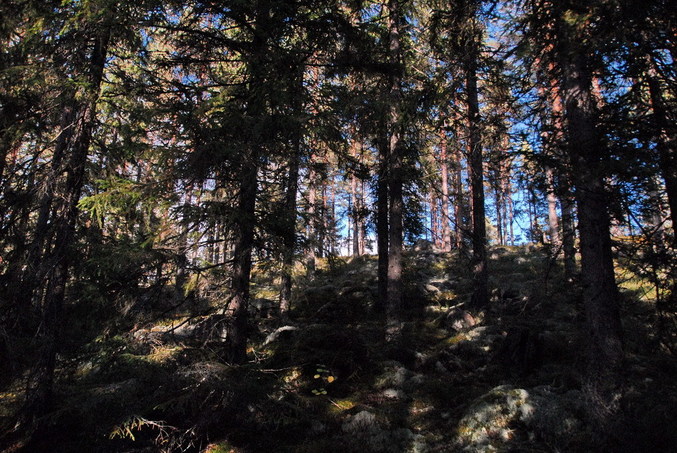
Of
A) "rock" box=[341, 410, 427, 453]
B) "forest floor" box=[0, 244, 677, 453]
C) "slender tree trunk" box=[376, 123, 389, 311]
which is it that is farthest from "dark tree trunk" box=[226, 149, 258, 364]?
"slender tree trunk" box=[376, 123, 389, 311]

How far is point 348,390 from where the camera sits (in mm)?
9320

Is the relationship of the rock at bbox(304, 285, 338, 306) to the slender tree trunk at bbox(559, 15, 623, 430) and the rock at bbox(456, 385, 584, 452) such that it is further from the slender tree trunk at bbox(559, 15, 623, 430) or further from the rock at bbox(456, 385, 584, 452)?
the slender tree trunk at bbox(559, 15, 623, 430)

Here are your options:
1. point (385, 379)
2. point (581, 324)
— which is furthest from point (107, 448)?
point (581, 324)

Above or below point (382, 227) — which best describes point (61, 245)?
below

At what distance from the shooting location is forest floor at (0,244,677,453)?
6469mm

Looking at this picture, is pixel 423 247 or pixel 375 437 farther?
pixel 423 247

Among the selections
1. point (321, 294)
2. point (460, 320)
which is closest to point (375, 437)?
point (460, 320)

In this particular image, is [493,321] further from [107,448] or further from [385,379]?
[107,448]

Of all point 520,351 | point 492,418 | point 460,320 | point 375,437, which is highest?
point 460,320

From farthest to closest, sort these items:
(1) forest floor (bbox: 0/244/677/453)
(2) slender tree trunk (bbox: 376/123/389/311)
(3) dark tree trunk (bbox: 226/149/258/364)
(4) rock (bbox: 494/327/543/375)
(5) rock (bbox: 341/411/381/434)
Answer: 1. (2) slender tree trunk (bbox: 376/123/389/311)
2. (4) rock (bbox: 494/327/543/375)
3. (3) dark tree trunk (bbox: 226/149/258/364)
4. (5) rock (bbox: 341/411/381/434)
5. (1) forest floor (bbox: 0/244/677/453)

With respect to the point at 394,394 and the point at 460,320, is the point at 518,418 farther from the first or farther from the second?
the point at 460,320

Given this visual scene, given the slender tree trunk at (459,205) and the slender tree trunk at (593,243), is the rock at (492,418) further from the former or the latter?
the slender tree trunk at (459,205)

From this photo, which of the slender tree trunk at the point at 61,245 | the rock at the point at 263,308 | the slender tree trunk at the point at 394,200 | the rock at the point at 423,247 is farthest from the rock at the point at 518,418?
the rock at the point at 423,247

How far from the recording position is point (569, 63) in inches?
270
